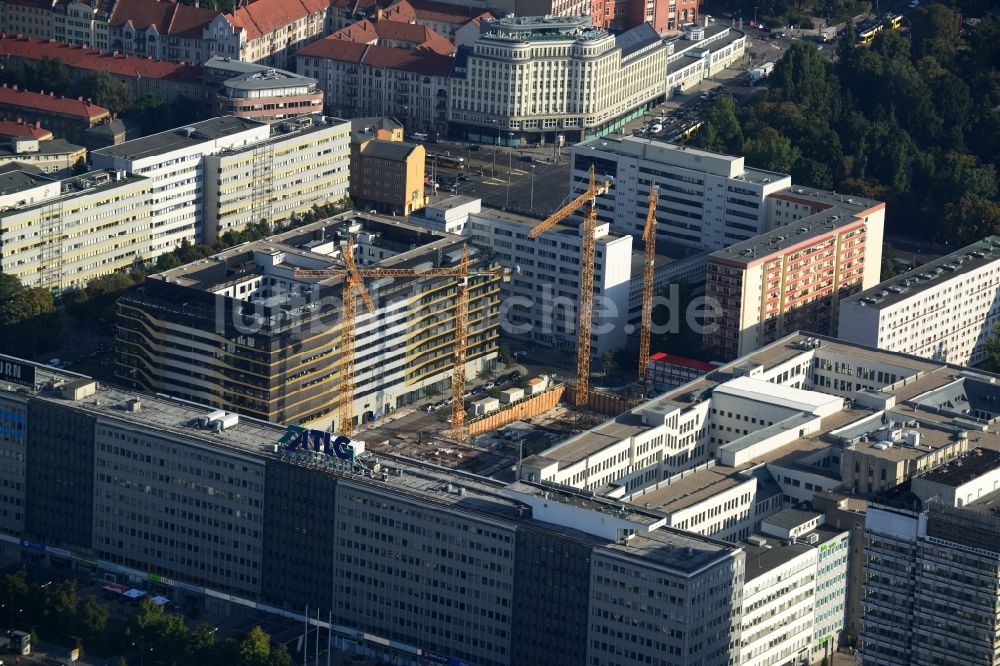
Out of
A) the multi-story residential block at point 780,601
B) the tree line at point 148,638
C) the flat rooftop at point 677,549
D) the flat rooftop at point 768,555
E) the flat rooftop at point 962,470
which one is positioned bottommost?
the tree line at point 148,638

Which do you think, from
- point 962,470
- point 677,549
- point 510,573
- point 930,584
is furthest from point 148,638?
point 962,470

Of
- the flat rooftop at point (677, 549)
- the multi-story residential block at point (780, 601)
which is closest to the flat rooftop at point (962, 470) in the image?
the multi-story residential block at point (780, 601)

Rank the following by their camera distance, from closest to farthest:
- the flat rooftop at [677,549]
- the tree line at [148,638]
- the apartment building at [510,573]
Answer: the flat rooftop at [677,549]
the apartment building at [510,573]
the tree line at [148,638]

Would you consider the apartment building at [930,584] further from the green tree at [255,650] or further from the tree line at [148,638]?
the tree line at [148,638]

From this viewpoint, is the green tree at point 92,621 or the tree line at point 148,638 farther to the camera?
the green tree at point 92,621

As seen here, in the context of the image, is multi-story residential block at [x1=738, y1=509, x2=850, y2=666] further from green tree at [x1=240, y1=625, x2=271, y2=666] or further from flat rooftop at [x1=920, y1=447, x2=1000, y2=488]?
green tree at [x1=240, y1=625, x2=271, y2=666]

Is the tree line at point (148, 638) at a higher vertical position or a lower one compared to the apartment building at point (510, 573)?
lower
